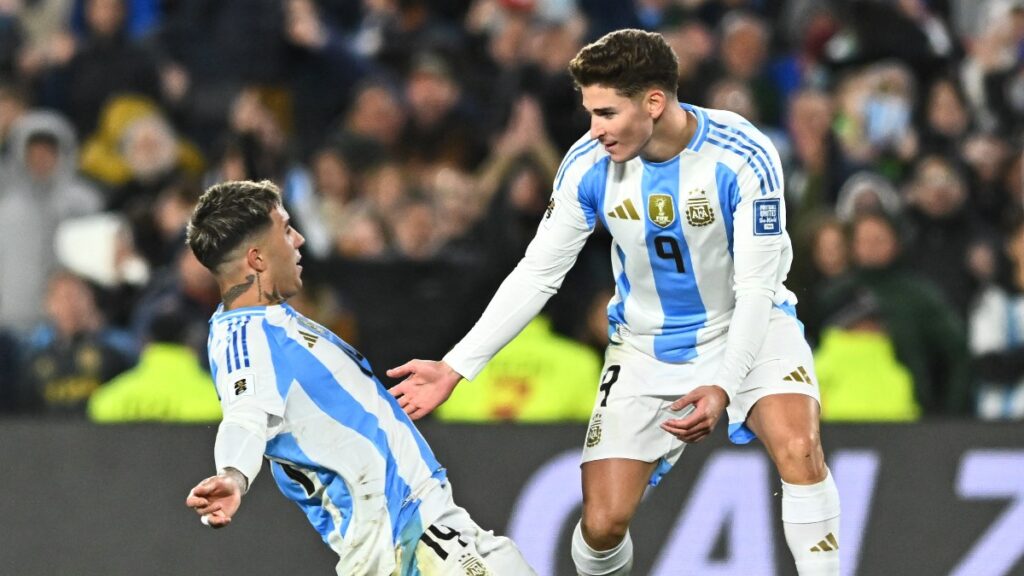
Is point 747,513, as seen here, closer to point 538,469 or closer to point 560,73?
point 538,469

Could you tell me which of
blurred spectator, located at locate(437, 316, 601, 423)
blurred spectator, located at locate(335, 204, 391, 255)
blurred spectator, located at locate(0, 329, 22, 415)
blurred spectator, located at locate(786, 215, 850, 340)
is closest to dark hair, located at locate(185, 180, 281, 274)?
blurred spectator, located at locate(437, 316, 601, 423)

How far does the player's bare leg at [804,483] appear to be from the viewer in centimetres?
580

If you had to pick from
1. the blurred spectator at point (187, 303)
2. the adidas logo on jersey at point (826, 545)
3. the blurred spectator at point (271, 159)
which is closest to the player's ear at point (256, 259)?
the adidas logo on jersey at point (826, 545)

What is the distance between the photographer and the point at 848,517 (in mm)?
7547

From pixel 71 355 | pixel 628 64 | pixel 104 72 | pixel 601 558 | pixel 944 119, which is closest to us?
pixel 628 64

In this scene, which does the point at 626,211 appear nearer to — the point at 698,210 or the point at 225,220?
the point at 698,210

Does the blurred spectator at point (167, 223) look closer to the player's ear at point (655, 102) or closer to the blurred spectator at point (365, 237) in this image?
the blurred spectator at point (365, 237)

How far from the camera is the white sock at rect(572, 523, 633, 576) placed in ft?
20.7

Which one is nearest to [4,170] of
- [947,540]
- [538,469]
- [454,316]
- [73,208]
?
[73,208]

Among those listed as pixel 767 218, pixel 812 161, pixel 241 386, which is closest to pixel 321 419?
pixel 241 386

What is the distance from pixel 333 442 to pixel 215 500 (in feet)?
1.76

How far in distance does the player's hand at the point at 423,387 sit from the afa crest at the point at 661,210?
2.81 feet

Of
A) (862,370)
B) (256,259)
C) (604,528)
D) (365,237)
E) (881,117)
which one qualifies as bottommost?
(862,370)

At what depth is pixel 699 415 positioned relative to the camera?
5.27 metres
